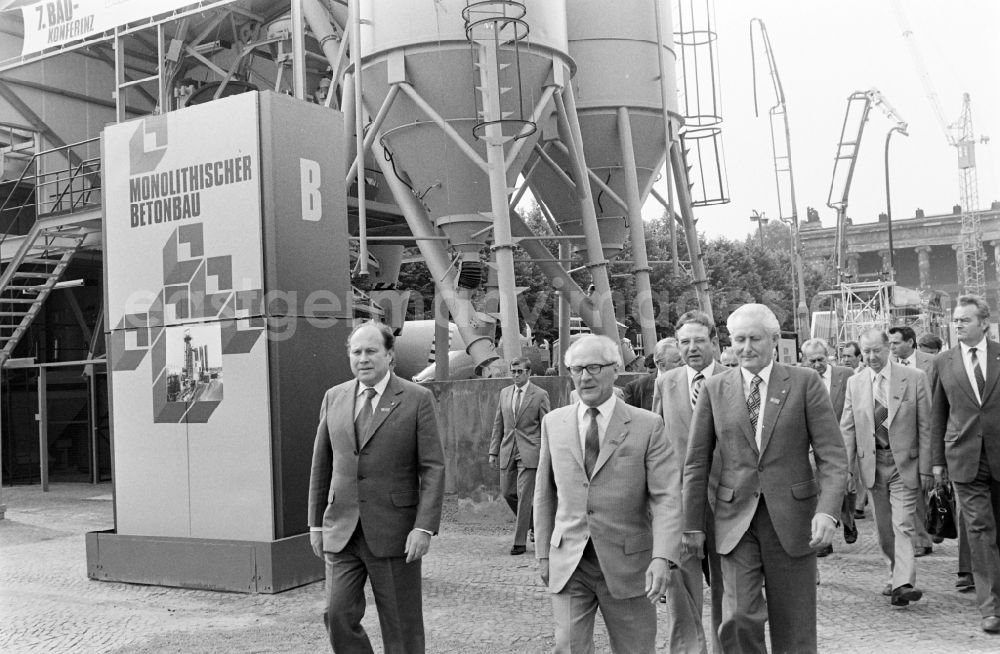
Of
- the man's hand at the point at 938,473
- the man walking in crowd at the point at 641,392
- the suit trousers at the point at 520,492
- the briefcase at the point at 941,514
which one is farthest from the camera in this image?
the suit trousers at the point at 520,492

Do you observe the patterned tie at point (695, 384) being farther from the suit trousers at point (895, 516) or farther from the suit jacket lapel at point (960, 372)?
the suit trousers at point (895, 516)

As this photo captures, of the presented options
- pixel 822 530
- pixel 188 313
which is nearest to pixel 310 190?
pixel 188 313

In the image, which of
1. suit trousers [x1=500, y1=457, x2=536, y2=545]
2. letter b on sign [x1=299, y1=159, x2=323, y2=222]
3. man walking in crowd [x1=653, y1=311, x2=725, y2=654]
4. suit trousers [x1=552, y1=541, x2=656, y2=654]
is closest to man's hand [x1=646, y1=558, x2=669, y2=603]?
suit trousers [x1=552, y1=541, x2=656, y2=654]

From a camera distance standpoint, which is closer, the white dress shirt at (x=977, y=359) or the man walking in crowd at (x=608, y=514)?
the man walking in crowd at (x=608, y=514)

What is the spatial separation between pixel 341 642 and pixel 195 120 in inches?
219

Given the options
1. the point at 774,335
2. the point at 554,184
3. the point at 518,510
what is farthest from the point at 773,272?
the point at 774,335

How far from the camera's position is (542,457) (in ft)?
14.6

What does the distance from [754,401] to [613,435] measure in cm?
91

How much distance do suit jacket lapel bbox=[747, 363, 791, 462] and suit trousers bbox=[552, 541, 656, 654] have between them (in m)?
1.02

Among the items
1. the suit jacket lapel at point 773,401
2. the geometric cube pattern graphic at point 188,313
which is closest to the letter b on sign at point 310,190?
the geometric cube pattern graphic at point 188,313

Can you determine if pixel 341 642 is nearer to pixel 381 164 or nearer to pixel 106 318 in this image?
pixel 106 318

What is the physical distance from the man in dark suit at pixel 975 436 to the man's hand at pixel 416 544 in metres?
3.96

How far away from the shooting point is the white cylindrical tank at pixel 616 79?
1783cm

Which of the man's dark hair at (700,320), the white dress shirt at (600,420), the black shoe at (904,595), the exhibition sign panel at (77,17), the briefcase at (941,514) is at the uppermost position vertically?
the exhibition sign panel at (77,17)
